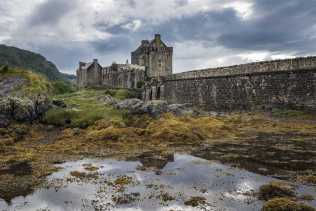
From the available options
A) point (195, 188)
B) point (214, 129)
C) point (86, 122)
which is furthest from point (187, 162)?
point (86, 122)

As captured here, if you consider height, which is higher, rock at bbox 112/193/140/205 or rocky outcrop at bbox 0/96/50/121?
Result: rocky outcrop at bbox 0/96/50/121

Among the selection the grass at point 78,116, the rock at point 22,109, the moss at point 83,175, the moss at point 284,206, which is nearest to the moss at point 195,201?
the moss at point 284,206

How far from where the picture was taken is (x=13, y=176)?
56.4 ft

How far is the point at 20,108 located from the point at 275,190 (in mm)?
27266

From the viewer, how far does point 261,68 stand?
45.9 meters

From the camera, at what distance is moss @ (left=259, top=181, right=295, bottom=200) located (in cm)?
1360

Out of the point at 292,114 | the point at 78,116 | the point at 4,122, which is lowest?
the point at 4,122

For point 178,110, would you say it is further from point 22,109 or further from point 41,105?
point 22,109

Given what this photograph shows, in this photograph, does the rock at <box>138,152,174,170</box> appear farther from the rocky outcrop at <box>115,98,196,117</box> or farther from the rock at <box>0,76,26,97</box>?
the rock at <box>0,76,26,97</box>

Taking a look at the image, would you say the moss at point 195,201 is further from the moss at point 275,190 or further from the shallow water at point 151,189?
the moss at point 275,190

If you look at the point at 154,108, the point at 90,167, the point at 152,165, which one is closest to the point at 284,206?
the point at 152,165

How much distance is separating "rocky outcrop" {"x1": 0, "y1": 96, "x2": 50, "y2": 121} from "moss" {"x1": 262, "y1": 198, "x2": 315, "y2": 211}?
27321 mm

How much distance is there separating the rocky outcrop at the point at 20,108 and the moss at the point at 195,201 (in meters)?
24.8

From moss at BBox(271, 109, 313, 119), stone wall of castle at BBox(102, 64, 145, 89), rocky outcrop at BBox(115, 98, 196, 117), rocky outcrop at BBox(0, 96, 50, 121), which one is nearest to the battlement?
moss at BBox(271, 109, 313, 119)
